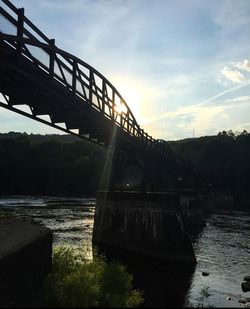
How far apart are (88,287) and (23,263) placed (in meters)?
2.43

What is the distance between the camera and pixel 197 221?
53.3m

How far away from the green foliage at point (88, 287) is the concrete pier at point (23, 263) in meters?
0.49

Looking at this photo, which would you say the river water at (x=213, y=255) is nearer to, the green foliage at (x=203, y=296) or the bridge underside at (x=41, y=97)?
the green foliage at (x=203, y=296)

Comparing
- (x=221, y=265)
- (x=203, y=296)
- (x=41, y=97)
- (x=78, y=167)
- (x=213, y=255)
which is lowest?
(x=203, y=296)

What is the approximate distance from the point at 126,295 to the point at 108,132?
20457mm

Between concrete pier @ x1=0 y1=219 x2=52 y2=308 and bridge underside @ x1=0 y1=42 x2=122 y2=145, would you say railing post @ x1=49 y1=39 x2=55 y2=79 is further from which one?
concrete pier @ x1=0 y1=219 x2=52 y2=308

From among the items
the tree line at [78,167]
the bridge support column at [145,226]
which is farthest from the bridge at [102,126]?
the tree line at [78,167]

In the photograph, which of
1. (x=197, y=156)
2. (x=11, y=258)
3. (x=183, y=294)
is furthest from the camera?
(x=197, y=156)

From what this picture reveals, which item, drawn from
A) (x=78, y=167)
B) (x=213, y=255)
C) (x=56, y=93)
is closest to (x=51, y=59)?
(x=56, y=93)

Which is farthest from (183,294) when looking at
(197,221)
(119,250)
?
(197,221)

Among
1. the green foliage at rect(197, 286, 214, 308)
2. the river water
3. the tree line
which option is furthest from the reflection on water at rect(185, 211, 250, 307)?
the tree line

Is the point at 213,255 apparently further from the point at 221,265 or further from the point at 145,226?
the point at 145,226

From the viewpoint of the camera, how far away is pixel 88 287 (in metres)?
12.8

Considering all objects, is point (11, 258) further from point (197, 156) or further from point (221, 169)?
point (197, 156)
